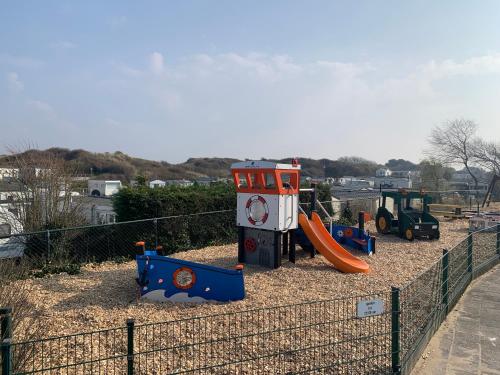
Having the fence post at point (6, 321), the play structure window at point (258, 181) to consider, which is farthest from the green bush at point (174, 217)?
the fence post at point (6, 321)

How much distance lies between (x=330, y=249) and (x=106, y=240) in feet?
18.1

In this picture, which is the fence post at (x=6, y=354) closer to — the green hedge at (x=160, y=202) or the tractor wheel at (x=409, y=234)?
the green hedge at (x=160, y=202)

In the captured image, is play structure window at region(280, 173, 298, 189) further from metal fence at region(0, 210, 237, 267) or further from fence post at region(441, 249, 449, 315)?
fence post at region(441, 249, 449, 315)

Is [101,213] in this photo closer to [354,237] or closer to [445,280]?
[354,237]

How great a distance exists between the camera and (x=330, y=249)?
10094mm

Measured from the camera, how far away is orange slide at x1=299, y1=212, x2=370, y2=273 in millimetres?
9672

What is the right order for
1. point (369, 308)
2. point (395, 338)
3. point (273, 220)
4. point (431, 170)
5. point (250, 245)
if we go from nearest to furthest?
point (369, 308), point (395, 338), point (273, 220), point (250, 245), point (431, 170)

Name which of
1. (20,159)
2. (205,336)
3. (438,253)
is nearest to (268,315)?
(205,336)

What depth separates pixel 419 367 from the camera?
5414 mm

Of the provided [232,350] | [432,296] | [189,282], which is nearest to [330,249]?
[432,296]

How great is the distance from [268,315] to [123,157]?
265 feet

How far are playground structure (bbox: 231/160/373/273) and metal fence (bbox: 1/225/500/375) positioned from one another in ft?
9.29

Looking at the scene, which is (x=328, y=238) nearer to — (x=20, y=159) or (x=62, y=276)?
(x=62, y=276)

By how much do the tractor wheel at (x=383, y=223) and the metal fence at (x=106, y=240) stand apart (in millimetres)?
6197
